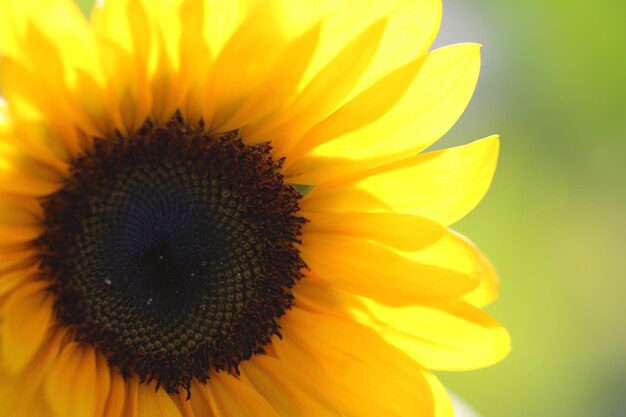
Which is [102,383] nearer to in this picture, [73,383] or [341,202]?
[73,383]

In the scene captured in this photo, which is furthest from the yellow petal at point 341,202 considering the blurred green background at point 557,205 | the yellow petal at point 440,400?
the blurred green background at point 557,205

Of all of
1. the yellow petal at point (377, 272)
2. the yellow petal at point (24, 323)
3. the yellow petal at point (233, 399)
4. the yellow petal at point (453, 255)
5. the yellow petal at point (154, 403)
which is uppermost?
the yellow petal at point (453, 255)

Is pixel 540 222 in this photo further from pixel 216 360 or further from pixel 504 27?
pixel 216 360

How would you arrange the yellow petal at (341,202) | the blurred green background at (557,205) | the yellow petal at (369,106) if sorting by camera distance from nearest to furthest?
the yellow petal at (369,106)
the yellow petal at (341,202)
the blurred green background at (557,205)

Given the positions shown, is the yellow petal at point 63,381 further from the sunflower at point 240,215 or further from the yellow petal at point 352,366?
the yellow petal at point 352,366

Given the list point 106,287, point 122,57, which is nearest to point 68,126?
point 122,57

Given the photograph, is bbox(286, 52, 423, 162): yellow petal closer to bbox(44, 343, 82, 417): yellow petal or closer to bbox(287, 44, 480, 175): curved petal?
bbox(287, 44, 480, 175): curved petal
